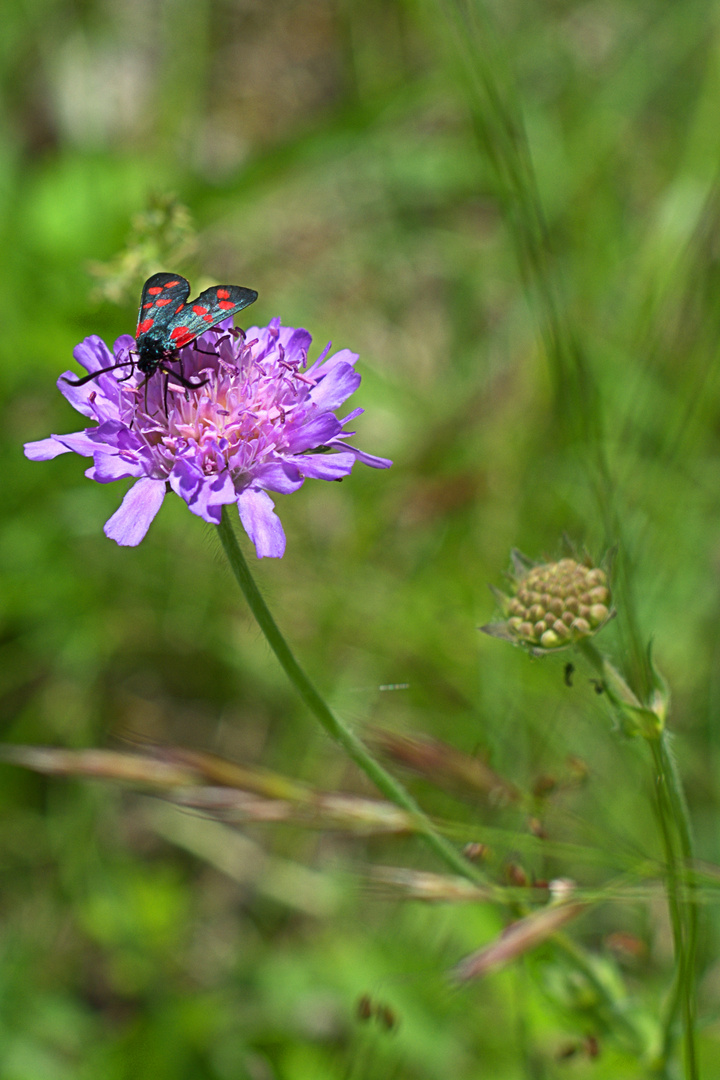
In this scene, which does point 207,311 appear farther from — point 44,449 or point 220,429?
point 44,449

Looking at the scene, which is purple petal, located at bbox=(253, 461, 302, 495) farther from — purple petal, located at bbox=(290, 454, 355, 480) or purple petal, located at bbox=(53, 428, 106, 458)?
purple petal, located at bbox=(53, 428, 106, 458)

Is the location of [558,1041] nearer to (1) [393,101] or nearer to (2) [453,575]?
(2) [453,575]

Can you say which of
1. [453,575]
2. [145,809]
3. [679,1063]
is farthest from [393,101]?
[679,1063]

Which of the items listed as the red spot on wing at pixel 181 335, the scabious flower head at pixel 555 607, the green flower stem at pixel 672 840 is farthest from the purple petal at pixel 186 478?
the green flower stem at pixel 672 840

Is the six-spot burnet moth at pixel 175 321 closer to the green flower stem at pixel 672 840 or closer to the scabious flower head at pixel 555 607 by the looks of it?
the scabious flower head at pixel 555 607

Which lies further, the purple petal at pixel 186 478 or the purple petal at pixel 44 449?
the purple petal at pixel 44 449

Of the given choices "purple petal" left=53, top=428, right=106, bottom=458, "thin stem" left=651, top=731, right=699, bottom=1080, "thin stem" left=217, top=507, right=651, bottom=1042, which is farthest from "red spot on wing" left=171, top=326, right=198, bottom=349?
"thin stem" left=651, top=731, right=699, bottom=1080
